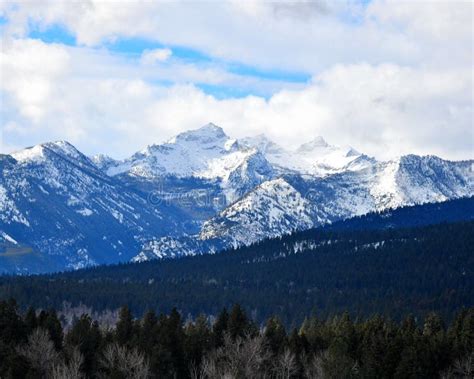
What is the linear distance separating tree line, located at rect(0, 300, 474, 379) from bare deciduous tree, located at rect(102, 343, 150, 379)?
17 cm

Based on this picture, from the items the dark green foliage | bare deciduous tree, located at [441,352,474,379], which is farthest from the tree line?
bare deciduous tree, located at [441,352,474,379]

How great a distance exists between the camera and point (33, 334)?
152 meters

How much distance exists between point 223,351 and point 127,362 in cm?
2635

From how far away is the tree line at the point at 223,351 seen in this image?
452 feet

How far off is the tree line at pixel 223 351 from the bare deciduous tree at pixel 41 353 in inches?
6.0

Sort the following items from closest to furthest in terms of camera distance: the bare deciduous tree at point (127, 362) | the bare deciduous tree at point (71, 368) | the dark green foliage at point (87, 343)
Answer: the bare deciduous tree at point (71, 368) → the bare deciduous tree at point (127, 362) → the dark green foliage at point (87, 343)

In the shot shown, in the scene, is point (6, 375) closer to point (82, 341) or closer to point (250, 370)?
point (82, 341)

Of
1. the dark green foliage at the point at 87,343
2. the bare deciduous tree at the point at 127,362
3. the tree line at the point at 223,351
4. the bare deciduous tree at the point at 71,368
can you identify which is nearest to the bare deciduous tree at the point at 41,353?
the tree line at the point at 223,351

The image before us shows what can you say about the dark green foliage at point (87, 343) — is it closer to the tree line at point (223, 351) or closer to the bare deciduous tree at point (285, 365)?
the tree line at point (223, 351)

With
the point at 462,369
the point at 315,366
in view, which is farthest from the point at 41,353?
the point at 462,369

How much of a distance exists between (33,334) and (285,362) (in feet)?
130

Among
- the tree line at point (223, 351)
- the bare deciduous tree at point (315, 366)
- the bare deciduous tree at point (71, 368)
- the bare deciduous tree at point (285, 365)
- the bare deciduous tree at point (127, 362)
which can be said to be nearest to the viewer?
the bare deciduous tree at point (71, 368)

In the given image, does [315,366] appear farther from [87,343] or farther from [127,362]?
[87,343]

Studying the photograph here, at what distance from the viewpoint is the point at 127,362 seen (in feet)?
446
